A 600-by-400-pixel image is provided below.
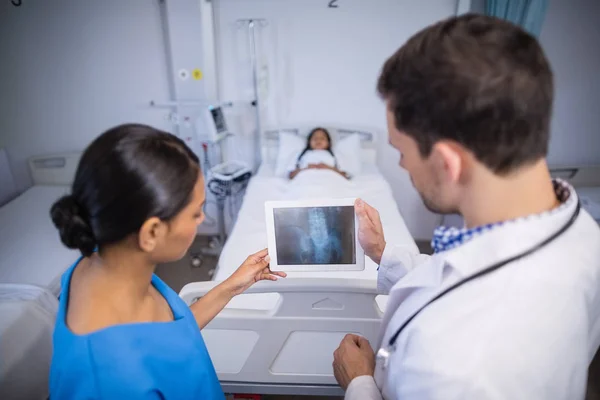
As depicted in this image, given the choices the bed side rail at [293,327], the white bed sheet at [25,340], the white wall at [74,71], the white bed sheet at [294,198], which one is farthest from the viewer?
the white wall at [74,71]

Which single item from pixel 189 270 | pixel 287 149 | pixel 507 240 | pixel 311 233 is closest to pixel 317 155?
pixel 287 149

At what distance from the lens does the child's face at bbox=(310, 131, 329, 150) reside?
302cm

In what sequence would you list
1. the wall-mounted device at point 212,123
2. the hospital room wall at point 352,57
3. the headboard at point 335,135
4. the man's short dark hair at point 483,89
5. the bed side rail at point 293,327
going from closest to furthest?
the man's short dark hair at point 483,89, the bed side rail at point 293,327, the wall-mounted device at point 212,123, the hospital room wall at point 352,57, the headboard at point 335,135

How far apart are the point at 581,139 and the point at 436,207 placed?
116 inches

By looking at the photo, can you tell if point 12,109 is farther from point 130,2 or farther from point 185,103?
point 185,103

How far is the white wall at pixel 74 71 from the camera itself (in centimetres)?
288

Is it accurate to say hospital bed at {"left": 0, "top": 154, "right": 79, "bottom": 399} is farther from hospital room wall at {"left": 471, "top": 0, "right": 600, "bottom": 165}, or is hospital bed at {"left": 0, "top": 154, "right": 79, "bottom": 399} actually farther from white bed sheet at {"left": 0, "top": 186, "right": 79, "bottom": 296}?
hospital room wall at {"left": 471, "top": 0, "right": 600, "bottom": 165}

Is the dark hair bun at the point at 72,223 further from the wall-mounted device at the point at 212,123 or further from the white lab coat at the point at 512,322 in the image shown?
the wall-mounted device at the point at 212,123

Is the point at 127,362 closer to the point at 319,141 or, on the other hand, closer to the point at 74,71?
the point at 319,141

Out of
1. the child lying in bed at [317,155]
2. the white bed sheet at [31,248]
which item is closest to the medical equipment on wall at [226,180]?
the child lying in bed at [317,155]

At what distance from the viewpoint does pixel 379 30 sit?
287 centimetres

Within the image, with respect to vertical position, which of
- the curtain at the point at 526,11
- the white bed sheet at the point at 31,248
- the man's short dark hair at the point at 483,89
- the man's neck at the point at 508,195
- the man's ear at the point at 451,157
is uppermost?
the curtain at the point at 526,11

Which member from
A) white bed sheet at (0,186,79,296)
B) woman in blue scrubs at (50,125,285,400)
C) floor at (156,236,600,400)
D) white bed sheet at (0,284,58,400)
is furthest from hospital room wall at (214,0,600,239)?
woman in blue scrubs at (50,125,285,400)

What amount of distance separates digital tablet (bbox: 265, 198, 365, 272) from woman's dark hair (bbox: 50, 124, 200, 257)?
0.46 metres
